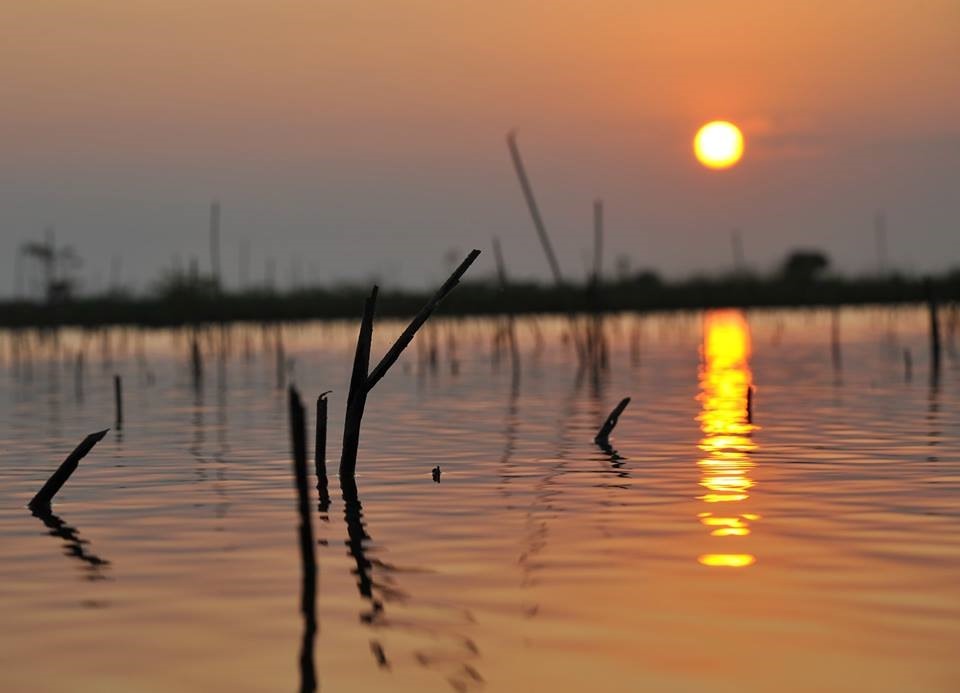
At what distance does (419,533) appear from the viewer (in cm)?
913

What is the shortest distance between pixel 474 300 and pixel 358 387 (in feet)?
138

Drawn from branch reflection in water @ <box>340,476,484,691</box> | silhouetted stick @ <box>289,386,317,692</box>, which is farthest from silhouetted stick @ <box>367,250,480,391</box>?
silhouetted stick @ <box>289,386,317,692</box>

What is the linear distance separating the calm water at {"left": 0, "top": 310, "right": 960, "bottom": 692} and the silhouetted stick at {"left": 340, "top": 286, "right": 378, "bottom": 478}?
0.29 m

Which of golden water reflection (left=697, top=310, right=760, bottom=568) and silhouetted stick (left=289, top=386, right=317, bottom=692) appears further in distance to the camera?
golden water reflection (left=697, top=310, right=760, bottom=568)

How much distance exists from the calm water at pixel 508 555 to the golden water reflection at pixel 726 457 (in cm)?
4

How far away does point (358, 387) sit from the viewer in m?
11.0

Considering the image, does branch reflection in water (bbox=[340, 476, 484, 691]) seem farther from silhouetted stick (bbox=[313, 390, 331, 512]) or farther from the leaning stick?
silhouetted stick (bbox=[313, 390, 331, 512])

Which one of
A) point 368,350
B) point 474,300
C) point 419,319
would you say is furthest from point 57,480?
point 474,300

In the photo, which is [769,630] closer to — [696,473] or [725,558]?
[725,558]

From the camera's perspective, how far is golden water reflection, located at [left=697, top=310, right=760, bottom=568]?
8.73 meters

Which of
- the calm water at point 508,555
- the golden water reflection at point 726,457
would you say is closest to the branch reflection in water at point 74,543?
the calm water at point 508,555

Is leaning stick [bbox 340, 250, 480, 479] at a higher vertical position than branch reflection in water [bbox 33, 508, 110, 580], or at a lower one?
higher

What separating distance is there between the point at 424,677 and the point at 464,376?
2148 cm

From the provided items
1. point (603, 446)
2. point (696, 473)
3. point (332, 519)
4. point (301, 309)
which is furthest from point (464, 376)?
point (301, 309)
